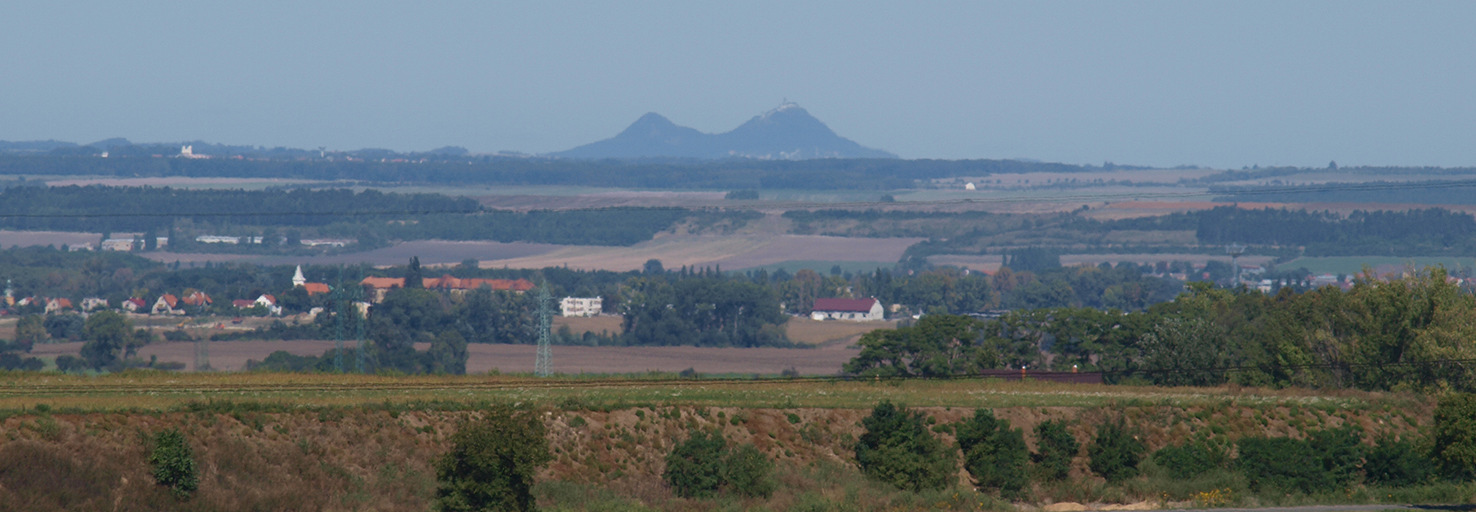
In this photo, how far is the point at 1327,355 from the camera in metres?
107

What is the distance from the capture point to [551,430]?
2239 inches

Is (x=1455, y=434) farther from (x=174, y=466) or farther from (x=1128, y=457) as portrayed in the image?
(x=174, y=466)

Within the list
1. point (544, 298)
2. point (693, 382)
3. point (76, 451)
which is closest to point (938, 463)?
point (693, 382)

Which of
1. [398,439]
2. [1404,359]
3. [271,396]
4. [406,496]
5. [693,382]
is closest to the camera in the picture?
[406,496]

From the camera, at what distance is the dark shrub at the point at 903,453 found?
188 ft

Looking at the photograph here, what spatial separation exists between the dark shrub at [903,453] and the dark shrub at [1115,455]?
20.0ft

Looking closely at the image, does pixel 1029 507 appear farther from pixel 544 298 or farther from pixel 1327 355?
pixel 544 298

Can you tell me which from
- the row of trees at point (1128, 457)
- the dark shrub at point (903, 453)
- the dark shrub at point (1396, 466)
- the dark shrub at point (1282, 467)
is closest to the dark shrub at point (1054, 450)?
the row of trees at point (1128, 457)

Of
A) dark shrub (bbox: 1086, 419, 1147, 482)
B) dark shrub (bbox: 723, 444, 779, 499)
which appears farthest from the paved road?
dark shrub (bbox: 723, 444, 779, 499)

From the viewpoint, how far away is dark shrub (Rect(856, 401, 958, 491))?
57156 mm

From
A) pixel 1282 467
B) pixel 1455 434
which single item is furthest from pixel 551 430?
pixel 1455 434

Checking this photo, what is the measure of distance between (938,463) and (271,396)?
27.5 metres

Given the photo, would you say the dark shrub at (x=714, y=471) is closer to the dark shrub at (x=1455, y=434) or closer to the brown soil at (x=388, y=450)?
the brown soil at (x=388, y=450)

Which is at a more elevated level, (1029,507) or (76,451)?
(76,451)
